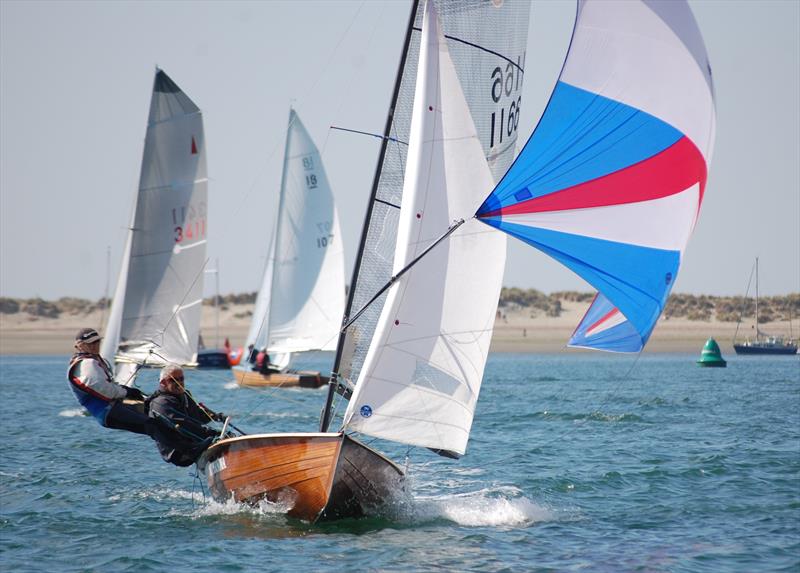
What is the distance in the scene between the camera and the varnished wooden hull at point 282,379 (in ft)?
116

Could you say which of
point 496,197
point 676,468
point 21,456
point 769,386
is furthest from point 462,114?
point 769,386

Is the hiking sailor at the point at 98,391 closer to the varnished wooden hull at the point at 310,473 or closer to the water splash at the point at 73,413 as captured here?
the varnished wooden hull at the point at 310,473

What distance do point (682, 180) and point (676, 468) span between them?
6.59 metres

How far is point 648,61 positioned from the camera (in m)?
11.7

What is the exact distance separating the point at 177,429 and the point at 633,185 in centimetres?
581

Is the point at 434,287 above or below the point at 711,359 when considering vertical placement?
above

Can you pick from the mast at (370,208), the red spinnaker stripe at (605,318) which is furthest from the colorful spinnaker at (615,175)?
the red spinnaker stripe at (605,318)

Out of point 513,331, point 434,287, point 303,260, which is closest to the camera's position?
point 434,287

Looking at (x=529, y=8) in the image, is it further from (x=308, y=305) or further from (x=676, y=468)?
(x=308, y=305)

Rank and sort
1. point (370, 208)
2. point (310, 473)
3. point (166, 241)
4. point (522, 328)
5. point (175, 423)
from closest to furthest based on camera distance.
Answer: point (310, 473), point (370, 208), point (175, 423), point (166, 241), point (522, 328)

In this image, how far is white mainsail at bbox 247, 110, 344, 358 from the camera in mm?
35375

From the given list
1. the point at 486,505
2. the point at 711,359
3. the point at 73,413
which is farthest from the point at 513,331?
the point at 486,505

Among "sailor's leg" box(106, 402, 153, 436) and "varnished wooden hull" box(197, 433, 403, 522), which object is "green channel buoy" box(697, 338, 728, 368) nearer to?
"varnished wooden hull" box(197, 433, 403, 522)

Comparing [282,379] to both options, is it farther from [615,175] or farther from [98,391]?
[615,175]
